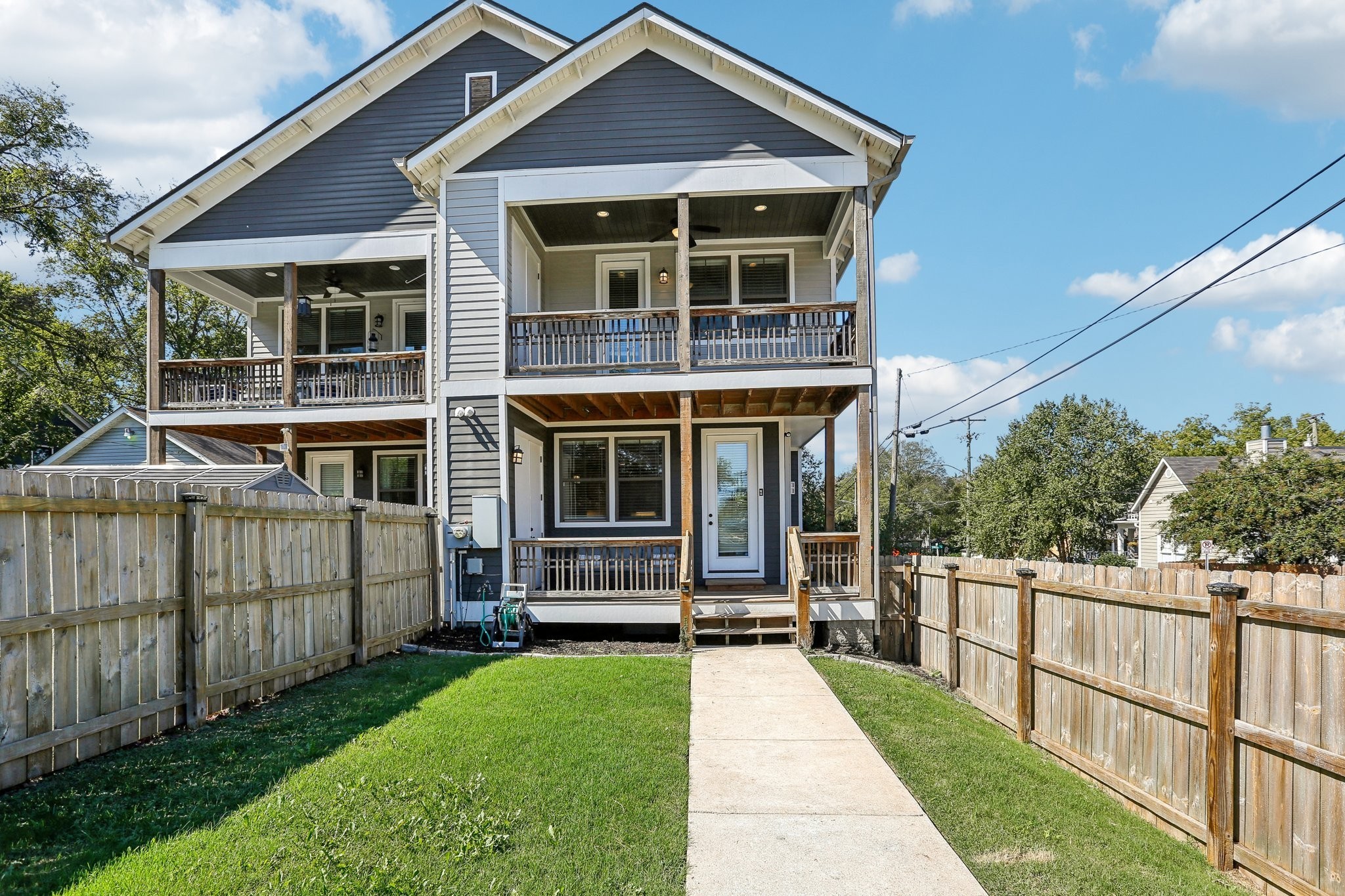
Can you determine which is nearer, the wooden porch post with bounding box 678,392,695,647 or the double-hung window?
the wooden porch post with bounding box 678,392,695,647

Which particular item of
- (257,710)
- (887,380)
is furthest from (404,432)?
(887,380)

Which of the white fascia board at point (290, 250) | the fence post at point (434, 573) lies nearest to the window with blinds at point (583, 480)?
the fence post at point (434, 573)

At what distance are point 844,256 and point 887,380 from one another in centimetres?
2293

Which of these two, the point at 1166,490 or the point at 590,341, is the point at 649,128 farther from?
the point at 1166,490

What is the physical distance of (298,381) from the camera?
40.6ft

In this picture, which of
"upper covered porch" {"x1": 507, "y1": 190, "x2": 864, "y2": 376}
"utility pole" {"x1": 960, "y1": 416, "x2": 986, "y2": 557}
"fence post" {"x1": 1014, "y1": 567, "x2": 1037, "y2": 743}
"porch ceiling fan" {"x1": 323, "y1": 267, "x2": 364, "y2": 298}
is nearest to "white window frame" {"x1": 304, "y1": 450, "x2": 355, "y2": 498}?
"porch ceiling fan" {"x1": 323, "y1": 267, "x2": 364, "y2": 298}

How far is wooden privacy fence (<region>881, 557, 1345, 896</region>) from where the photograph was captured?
3227mm

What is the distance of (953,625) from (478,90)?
11.2 meters

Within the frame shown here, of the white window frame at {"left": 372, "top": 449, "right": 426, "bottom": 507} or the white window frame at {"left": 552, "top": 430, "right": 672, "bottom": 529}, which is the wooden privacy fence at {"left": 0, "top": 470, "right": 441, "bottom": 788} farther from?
the white window frame at {"left": 372, "top": 449, "right": 426, "bottom": 507}

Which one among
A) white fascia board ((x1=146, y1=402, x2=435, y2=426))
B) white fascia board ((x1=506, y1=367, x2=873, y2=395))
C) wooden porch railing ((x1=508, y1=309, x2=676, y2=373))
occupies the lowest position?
white fascia board ((x1=146, y1=402, x2=435, y2=426))

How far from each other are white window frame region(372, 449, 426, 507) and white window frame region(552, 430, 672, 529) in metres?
2.83

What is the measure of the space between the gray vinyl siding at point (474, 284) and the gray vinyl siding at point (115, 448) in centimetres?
869

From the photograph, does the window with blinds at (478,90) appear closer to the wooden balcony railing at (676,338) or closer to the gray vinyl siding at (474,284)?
the gray vinyl siding at (474,284)

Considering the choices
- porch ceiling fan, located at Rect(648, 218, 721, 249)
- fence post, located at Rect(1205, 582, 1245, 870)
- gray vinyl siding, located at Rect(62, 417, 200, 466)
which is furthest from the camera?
gray vinyl siding, located at Rect(62, 417, 200, 466)
